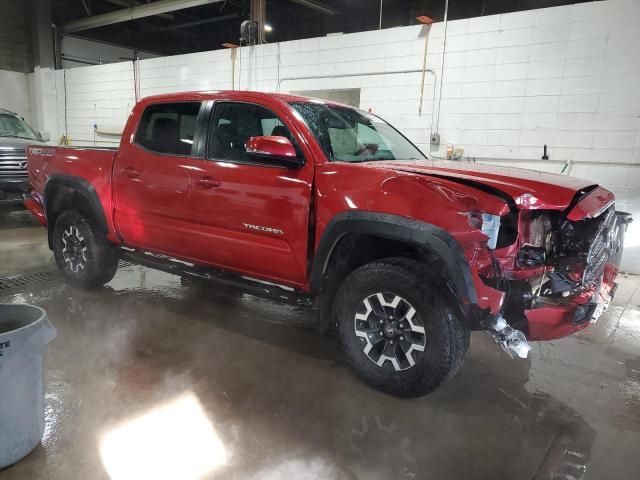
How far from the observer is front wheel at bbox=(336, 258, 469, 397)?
2545mm

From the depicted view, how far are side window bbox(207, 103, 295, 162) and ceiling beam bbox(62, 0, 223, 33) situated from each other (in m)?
7.05

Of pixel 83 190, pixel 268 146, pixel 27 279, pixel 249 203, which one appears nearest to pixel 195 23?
pixel 27 279

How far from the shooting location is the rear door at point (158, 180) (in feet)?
11.5

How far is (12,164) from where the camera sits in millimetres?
7605

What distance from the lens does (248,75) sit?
8.34 m

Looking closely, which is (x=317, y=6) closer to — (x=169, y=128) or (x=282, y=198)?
(x=169, y=128)

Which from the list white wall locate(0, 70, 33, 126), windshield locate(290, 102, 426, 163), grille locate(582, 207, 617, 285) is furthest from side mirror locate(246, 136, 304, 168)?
white wall locate(0, 70, 33, 126)

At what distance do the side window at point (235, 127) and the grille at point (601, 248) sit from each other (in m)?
2.13

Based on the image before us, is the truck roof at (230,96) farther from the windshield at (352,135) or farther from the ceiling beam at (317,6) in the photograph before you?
the ceiling beam at (317,6)

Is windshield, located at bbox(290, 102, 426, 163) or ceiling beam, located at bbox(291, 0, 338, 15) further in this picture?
ceiling beam, located at bbox(291, 0, 338, 15)

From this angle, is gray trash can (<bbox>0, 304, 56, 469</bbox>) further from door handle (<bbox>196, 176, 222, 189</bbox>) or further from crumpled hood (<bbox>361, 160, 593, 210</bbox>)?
crumpled hood (<bbox>361, 160, 593, 210</bbox>)

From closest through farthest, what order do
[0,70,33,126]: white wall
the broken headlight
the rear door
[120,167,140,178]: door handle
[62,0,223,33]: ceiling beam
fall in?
1. the broken headlight
2. the rear door
3. [120,167,140,178]: door handle
4. [62,0,223,33]: ceiling beam
5. [0,70,33,126]: white wall

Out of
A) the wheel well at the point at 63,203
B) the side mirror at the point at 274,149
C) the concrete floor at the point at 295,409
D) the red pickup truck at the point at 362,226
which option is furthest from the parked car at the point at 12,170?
the side mirror at the point at 274,149

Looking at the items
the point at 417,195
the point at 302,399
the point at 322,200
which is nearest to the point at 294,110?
the point at 322,200
